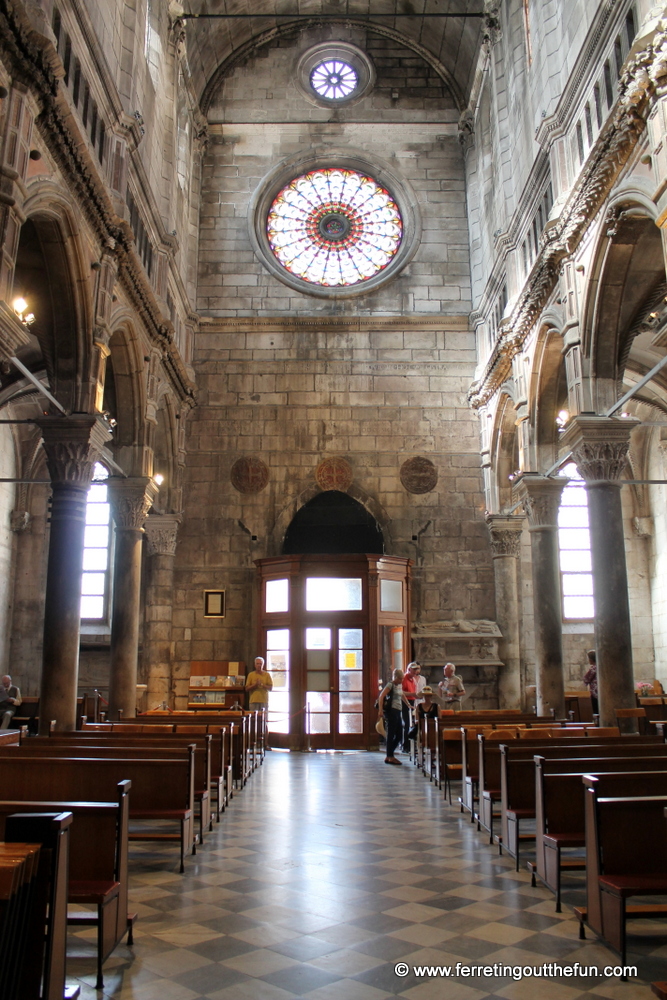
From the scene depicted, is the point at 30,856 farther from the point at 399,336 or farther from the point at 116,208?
the point at 399,336

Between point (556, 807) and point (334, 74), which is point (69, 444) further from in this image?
point (334, 74)

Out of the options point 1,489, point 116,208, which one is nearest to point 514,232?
point 116,208

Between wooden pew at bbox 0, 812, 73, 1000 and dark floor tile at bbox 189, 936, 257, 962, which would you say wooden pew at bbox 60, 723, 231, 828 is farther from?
wooden pew at bbox 0, 812, 73, 1000

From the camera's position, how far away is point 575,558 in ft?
57.9

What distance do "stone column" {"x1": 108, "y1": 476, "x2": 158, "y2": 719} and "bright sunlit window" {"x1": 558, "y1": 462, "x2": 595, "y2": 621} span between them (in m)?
9.02

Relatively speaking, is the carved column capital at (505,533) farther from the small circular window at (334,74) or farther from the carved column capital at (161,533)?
the small circular window at (334,74)

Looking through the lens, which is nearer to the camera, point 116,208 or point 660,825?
point 660,825

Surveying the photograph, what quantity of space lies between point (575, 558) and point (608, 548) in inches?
314

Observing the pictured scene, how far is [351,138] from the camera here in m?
18.8

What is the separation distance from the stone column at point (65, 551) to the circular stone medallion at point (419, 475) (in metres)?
7.90

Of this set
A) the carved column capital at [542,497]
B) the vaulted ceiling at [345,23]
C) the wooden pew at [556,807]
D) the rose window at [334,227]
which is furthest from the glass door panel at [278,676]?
the vaulted ceiling at [345,23]

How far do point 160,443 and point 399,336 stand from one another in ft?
18.5

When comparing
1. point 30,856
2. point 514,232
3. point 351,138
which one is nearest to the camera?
point 30,856

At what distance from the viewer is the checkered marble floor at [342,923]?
3627 mm
